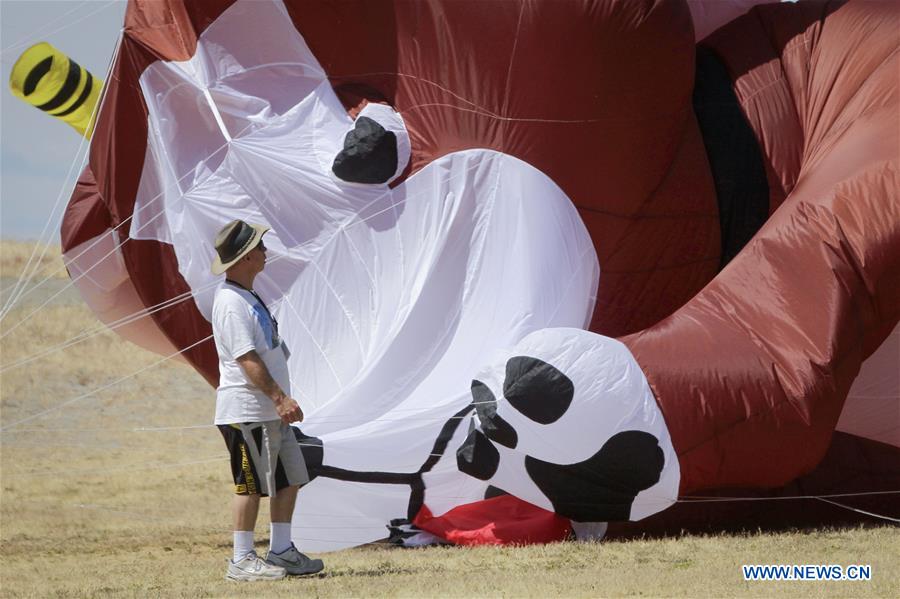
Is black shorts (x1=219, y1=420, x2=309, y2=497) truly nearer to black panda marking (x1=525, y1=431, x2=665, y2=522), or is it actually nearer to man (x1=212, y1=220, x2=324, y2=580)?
man (x1=212, y1=220, x2=324, y2=580)

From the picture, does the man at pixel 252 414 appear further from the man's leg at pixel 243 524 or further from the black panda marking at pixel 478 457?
the black panda marking at pixel 478 457

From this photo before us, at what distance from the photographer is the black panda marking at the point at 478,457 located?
4988 millimetres

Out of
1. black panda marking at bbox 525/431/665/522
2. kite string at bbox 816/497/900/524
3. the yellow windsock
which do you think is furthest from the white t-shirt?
the yellow windsock

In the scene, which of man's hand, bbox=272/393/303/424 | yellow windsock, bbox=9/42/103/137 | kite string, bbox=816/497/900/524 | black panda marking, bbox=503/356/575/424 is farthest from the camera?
yellow windsock, bbox=9/42/103/137

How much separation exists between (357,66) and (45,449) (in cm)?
602

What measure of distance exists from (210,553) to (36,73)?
112 inches

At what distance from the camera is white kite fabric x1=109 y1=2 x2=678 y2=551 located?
204 inches

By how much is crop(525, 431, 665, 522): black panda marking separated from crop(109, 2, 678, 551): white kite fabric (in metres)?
0.04

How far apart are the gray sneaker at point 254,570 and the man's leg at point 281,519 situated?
0.07 metres

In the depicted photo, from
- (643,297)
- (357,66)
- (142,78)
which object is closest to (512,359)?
(643,297)

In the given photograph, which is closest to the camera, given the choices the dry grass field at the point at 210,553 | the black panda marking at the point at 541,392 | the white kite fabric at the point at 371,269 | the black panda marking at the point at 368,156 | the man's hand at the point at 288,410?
the dry grass field at the point at 210,553

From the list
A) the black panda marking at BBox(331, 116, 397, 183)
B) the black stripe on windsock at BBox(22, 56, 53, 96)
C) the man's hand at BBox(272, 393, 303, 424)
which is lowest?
the man's hand at BBox(272, 393, 303, 424)

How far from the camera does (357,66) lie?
6.01 metres

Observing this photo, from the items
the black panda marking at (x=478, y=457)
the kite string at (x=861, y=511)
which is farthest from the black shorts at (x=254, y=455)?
the kite string at (x=861, y=511)
